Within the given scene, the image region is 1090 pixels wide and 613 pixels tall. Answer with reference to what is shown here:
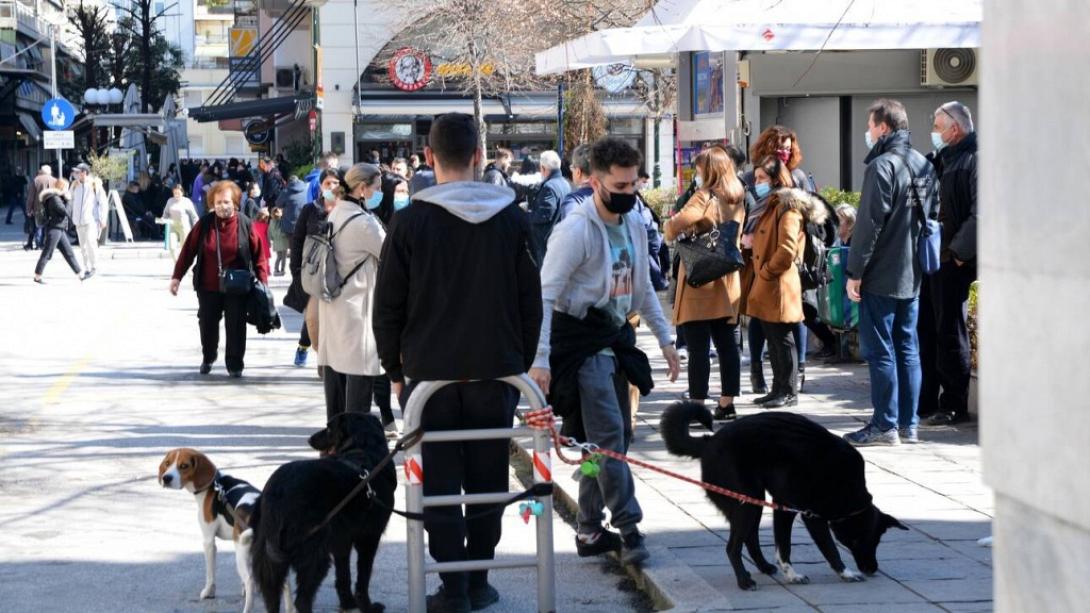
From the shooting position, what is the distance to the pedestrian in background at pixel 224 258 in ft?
43.4

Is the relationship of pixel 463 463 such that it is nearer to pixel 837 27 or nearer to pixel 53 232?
pixel 837 27

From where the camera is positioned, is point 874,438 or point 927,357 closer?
point 874,438

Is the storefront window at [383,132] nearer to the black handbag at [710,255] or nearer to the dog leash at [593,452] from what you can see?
the black handbag at [710,255]

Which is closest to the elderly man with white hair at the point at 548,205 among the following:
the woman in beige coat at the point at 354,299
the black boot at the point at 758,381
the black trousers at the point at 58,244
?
the black boot at the point at 758,381

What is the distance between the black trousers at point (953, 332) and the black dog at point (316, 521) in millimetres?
5063

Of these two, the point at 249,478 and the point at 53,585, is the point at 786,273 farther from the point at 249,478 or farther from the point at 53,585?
the point at 53,585

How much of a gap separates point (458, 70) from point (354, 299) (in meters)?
33.4

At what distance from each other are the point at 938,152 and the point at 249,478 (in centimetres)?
484

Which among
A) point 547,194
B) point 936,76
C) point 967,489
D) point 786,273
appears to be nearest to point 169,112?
point 936,76

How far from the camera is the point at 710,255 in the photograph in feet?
32.6

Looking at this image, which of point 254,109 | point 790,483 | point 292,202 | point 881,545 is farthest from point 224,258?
point 254,109

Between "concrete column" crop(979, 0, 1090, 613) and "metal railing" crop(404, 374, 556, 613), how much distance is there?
2.91 meters

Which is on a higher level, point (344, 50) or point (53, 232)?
point (344, 50)

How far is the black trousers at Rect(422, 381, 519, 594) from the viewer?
5.64 meters
